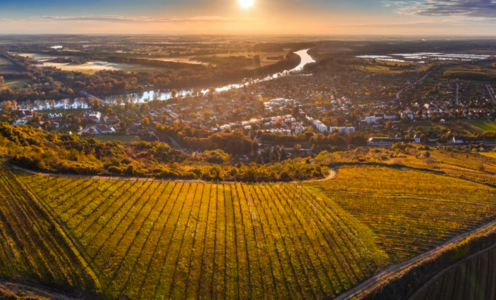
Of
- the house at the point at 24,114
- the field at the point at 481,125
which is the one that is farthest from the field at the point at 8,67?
the field at the point at 481,125

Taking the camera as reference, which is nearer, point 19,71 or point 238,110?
point 238,110

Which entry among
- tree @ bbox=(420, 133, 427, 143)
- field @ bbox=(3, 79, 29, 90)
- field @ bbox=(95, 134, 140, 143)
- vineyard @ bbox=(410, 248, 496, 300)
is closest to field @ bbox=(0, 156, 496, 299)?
vineyard @ bbox=(410, 248, 496, 300)

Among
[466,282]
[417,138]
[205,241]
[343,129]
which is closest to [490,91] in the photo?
[417,138]

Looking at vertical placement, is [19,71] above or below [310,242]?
above

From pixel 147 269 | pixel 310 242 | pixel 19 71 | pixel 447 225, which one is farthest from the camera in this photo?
pixel 19 71

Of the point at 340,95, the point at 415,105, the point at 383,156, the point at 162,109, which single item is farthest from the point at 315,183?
the point at 340,95

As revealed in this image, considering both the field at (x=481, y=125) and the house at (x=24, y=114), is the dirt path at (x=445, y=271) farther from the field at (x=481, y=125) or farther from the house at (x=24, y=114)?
the house at (x=24, y=114)

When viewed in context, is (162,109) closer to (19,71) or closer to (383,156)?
(383,156)
